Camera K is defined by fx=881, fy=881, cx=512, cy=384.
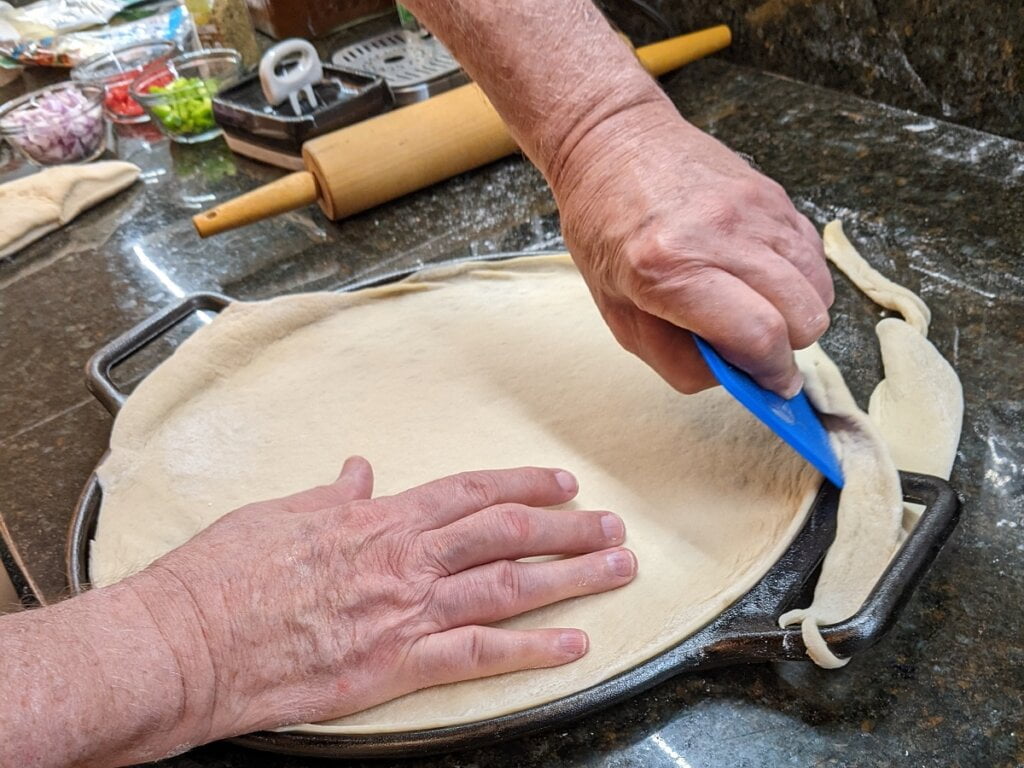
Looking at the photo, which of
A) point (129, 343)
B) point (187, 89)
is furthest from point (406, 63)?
point (129, 343)

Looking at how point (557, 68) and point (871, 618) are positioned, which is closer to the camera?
point (871, 618)

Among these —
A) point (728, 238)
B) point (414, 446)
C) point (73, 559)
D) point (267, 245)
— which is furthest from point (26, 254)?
point (728, 238)

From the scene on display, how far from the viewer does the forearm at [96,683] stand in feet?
2.11

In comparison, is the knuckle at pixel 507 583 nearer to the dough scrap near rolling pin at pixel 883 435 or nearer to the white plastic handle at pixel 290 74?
the dough scrap near rolling pin at pixel 883 435

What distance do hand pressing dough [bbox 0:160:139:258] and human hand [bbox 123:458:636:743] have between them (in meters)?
1.08

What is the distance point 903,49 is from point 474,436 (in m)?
1.03

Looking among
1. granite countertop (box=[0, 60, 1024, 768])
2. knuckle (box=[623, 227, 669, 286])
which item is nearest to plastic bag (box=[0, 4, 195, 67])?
granite countertop (box=[0, 60, 1024, 768])

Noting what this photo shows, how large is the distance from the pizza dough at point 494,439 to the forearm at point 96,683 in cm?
13

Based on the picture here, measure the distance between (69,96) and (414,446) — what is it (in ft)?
4.58

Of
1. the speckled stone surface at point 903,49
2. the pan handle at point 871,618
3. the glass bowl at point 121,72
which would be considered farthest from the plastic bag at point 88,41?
the pan handle at point 871,618

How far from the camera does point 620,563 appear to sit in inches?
32.4

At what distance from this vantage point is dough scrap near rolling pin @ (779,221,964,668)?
76 cm

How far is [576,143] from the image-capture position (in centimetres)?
94

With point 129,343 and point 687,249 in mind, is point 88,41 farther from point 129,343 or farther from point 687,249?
point 687,249
